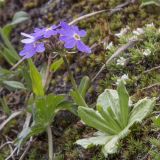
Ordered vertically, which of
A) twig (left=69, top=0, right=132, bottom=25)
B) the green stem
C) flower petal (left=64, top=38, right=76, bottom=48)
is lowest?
the green stem

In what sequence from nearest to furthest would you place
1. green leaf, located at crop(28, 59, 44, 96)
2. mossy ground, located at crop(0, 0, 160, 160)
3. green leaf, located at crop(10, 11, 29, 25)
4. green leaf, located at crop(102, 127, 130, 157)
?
green leaf, located at crop(102, 127, 130, 157) < mossy ground, located at crop(0, 0, 160, 160) < green leaf, located at crop(28, 59, 44, 96) < green leaf, located at crop(10, 11, 29, 25)

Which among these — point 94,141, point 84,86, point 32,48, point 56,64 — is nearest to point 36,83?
point 56,64

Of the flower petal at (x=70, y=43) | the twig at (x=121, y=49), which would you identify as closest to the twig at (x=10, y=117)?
the twig at (x=121, y=49)

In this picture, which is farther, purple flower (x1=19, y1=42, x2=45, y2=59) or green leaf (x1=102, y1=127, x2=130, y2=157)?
purple flower (x1=19, y1=42, x2=45, y2=59)

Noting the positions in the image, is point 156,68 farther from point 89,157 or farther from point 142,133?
point 89,157

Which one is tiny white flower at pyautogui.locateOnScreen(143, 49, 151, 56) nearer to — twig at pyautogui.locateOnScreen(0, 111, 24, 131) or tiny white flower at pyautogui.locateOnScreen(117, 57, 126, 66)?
tiny white flower at pyautogui.locateOnScreen(117, 57, 126, 66)

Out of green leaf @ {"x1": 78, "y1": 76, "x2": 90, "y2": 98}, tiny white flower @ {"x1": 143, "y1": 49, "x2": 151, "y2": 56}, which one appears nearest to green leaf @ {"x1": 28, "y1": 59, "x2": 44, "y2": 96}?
green leaf @ {"x1": 78, "y1": 76, "x2": 90, "y2": 98}

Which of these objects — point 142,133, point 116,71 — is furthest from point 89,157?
point 116,71

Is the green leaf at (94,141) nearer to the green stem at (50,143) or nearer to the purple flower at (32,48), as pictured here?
the green stem at (50,143)
